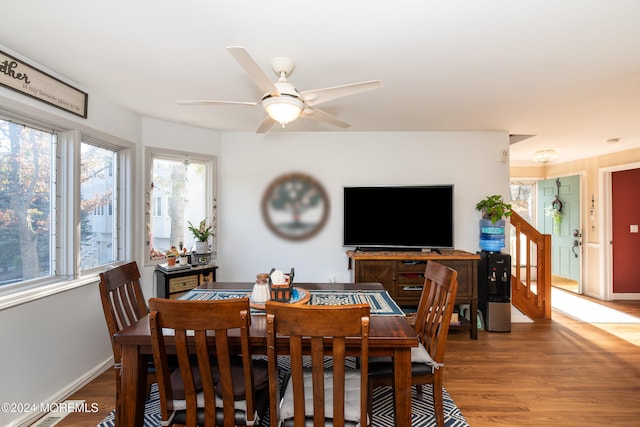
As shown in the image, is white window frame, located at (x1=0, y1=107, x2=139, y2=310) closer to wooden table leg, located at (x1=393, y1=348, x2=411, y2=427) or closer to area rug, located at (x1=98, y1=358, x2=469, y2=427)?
area rug, located at (x1=98, y1=358, x2=469, y2=427)

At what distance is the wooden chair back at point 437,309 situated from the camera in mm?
1852

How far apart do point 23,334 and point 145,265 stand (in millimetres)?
1378

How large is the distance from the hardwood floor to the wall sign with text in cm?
218

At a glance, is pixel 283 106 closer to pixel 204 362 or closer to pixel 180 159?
pixel 204 362

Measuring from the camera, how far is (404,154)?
158 inches

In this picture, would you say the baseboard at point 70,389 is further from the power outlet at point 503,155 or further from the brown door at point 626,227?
the brown door at point 626,227

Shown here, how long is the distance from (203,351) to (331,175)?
9.62ft

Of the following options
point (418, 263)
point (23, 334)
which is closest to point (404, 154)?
point (418, 263)

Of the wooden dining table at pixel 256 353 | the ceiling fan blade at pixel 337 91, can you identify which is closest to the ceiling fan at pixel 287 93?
the ceiling fan blade at pixel 337 91

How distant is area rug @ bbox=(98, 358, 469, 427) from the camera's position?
2.09 metres

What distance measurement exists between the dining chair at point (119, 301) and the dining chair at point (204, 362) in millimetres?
447

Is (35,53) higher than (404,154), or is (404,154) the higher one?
(35,53)

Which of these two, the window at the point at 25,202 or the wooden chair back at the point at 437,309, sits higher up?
the window at the point at 25,202

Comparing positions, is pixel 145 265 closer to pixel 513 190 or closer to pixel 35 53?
pixel 35 53
